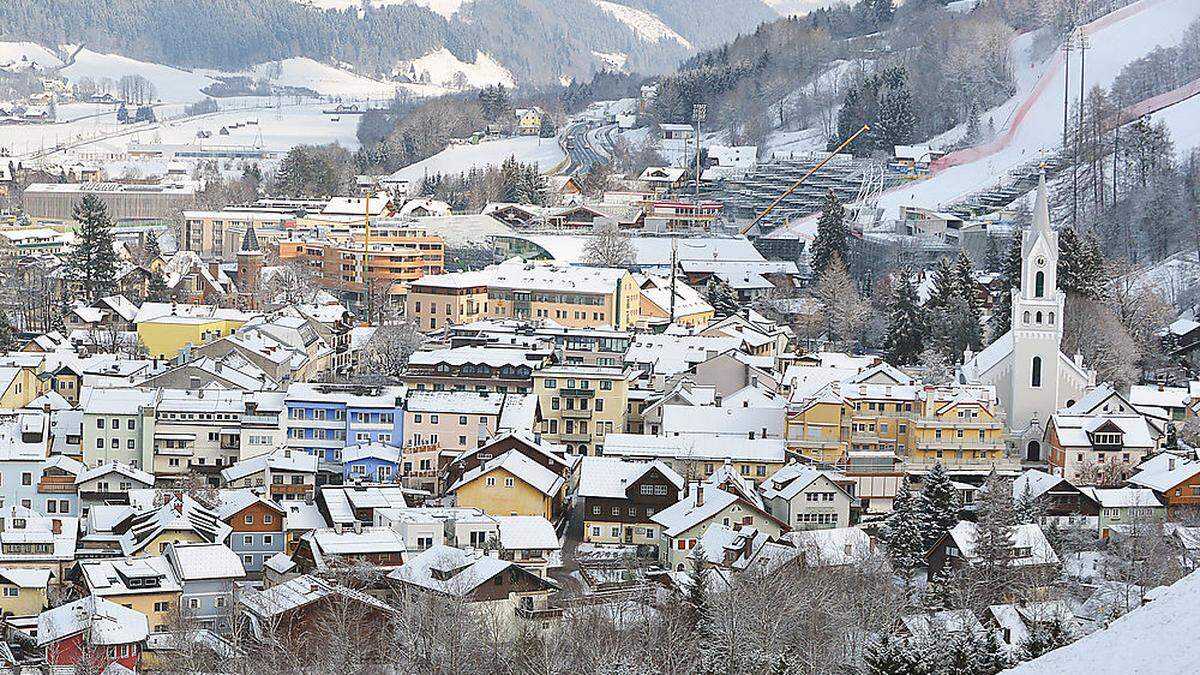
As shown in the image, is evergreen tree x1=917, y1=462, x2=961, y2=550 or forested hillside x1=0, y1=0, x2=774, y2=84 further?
forested hillside x1=0, y1=0, x2=774, y2=84

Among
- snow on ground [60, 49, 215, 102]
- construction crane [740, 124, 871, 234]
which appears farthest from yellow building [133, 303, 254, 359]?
snow on ground [60, 49, 215, 102]

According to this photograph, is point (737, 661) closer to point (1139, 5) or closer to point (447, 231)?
point (447, 231)

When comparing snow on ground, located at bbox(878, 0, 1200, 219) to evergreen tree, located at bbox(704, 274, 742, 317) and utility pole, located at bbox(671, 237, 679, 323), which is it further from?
evergreen tree, located at bbox(704, 274, 742, 317)

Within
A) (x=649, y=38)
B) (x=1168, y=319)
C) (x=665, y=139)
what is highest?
(x=649, y=38)

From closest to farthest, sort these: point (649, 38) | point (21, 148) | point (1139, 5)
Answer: point (1139, 5) < point (21, 148) < point (649, 38)

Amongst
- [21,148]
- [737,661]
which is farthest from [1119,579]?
[21,148]

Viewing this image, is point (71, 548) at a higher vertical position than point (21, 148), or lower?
lower
